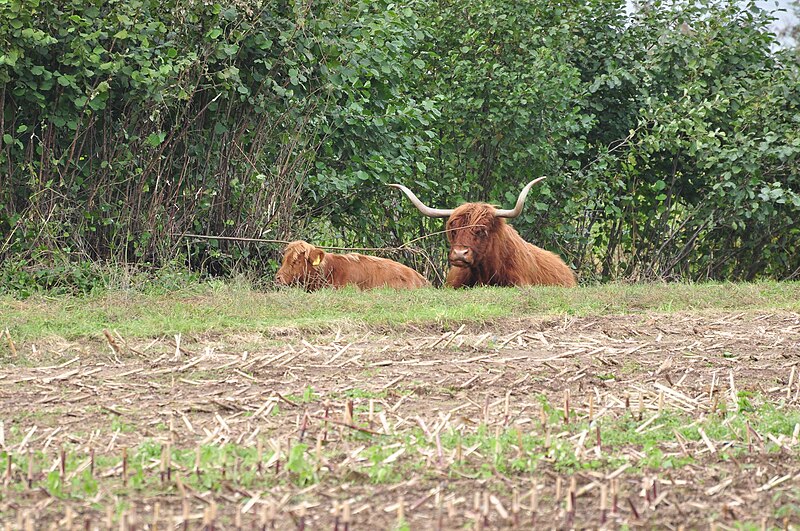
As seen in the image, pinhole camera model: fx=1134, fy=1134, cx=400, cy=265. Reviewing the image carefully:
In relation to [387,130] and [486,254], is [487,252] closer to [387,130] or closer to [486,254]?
[486,254]

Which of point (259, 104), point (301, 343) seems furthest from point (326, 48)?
point (301, 343)

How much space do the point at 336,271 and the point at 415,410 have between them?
6.29m

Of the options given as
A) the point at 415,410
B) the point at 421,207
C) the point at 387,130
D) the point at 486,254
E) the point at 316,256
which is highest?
the point at 387,130

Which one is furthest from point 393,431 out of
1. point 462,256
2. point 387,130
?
point 387,130

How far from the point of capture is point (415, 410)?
5.38 metres

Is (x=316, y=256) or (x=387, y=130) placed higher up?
(x=387, y=130)

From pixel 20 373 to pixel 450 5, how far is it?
31.7ft

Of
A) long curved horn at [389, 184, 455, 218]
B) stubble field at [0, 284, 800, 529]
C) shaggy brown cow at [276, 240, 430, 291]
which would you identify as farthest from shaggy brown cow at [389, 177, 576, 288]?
stubble field at [0, 284, 800, 529]

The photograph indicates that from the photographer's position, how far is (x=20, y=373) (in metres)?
6.14

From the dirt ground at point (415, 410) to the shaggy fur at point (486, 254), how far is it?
3257 mm

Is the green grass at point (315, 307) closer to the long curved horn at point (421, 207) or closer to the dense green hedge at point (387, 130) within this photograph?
the dense green hedge at point (387, 130)

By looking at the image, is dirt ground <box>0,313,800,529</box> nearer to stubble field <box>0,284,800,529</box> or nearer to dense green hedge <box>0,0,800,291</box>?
stubble field <box>0,284,800,529</box>

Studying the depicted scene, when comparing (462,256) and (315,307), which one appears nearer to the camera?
(315,307)

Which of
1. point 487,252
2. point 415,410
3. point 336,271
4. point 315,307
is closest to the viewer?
point 415,410
